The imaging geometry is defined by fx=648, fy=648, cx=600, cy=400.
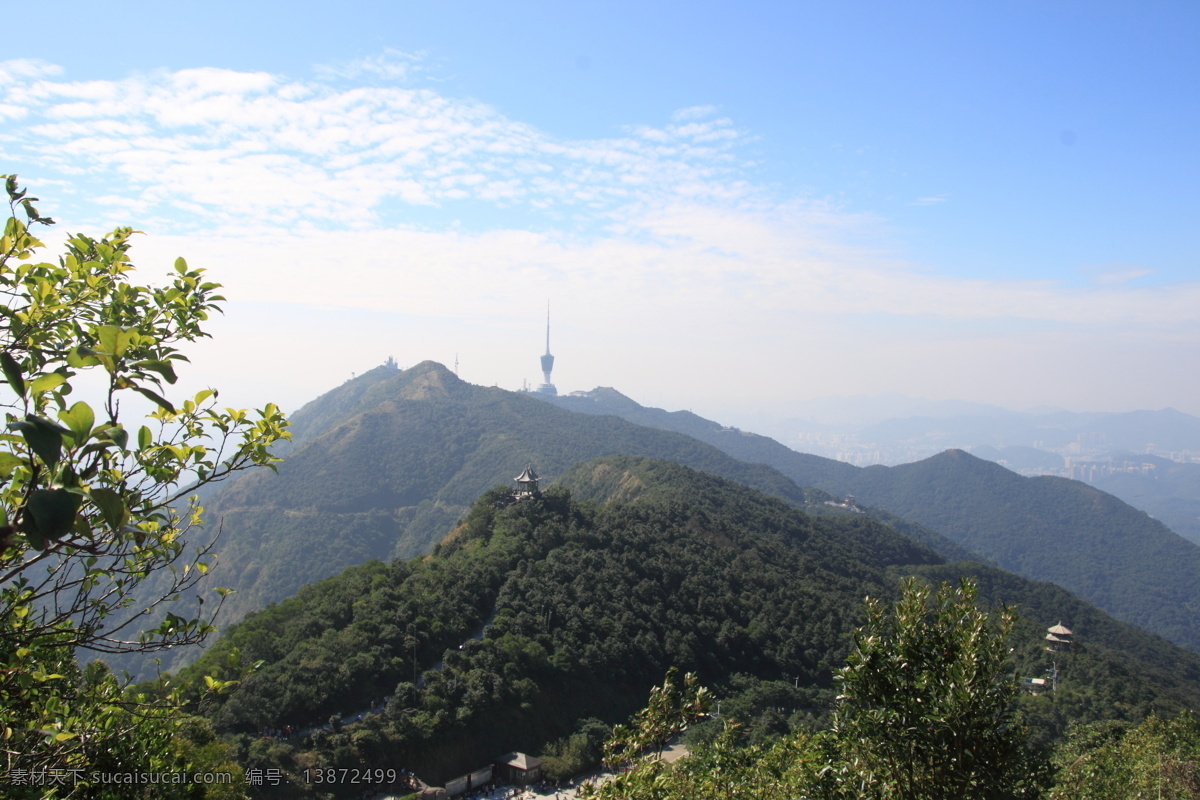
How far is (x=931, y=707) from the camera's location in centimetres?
602

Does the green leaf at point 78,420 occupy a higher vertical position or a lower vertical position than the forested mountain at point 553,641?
higher

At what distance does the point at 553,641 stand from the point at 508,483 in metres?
61.5

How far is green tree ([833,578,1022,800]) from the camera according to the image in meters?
5.88

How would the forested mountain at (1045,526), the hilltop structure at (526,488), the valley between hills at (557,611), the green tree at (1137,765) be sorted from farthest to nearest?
the forested mountain at (1045,526) < the hilltop structure at (526,488) < the valley between hills at (557,611) < the green tree at (1137,765)

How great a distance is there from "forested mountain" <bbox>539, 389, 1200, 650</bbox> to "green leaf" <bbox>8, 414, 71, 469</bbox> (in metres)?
115

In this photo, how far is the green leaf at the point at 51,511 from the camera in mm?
1776

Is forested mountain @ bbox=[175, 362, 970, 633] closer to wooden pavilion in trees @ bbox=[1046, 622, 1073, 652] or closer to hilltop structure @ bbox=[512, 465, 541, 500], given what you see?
hilltop structure @ bbox=[512, 465, 541, 500]

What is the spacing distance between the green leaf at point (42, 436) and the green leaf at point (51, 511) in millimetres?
117

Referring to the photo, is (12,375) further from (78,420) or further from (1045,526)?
(1045,526)

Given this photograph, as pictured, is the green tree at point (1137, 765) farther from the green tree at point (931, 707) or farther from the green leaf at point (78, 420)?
the green leaf at point (78, 420)

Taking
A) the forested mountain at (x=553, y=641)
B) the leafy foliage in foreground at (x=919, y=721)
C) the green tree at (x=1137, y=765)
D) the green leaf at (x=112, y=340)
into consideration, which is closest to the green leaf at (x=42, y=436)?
the green leaf at (x=112, y=340)

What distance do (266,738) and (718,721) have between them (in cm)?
1694

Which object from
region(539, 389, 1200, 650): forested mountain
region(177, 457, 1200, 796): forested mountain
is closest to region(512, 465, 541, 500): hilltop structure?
region(177, 457, 1200, 796): forested mountain

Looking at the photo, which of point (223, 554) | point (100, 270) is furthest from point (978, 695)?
point (223, 554)
